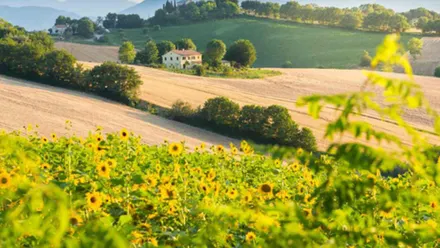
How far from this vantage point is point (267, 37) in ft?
370

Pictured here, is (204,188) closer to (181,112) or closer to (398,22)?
(181,112)

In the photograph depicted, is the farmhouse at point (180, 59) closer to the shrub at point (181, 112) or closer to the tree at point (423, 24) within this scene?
the shrub at point (181, 112)

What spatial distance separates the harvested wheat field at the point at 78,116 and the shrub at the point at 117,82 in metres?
1.28

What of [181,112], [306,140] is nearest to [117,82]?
[181,112]

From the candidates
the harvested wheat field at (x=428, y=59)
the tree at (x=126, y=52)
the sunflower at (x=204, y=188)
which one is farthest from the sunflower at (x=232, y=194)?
the harvested wheat field at (x=428, y=59)

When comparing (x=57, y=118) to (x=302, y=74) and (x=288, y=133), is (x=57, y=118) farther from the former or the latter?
(x=302, y=74)

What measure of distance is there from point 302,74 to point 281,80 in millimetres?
9802

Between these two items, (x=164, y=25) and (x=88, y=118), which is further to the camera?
(x=164, y=25)

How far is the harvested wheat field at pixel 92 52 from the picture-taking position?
89.3 metres

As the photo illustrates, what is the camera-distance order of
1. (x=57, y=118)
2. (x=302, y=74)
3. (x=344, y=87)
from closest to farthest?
(x=57, y=118)
(x=344, y=87)
(x=302, y=74)

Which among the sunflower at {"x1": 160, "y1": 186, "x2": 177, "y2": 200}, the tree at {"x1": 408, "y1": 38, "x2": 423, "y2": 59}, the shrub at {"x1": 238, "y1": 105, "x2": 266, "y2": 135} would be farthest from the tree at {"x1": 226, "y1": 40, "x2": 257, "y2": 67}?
the sunflower at {"x1": 160, "y1": 186, "x2": 177, "y2": 200}

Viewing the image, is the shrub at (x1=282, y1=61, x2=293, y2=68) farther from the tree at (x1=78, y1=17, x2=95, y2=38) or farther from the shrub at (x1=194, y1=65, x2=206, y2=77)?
the tree at (x1=78, y1=17, x2=95, y2=38)

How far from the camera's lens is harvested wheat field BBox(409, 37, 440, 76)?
84731mm

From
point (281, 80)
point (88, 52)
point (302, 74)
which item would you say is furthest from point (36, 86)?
point (88, 52)
